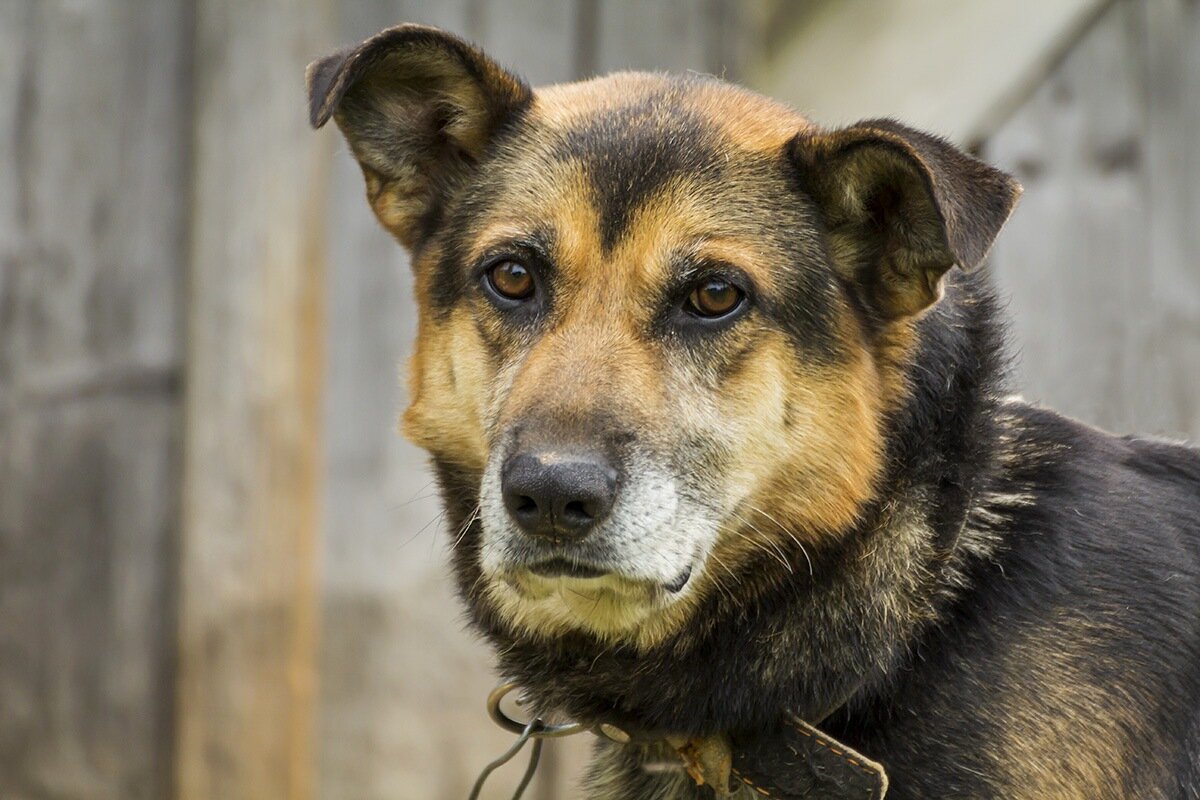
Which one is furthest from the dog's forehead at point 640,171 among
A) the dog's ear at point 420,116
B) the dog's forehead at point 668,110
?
the dog's ear at point 420,116

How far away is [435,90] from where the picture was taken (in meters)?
3.46

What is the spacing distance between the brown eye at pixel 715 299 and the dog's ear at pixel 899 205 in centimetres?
25

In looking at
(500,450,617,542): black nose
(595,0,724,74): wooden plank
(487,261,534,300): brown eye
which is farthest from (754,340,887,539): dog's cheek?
(595,0,724,74): wooden plank

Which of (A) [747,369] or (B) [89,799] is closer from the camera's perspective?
(A) [747,369]

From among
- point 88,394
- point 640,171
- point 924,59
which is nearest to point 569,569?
point 640,171

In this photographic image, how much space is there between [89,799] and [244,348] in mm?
1841

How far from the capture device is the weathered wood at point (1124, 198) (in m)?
5.00

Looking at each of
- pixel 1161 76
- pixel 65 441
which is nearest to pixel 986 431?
pixel 1161 76

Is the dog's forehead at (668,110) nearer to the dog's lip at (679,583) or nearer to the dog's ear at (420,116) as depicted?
the dog's ear at (420,116)

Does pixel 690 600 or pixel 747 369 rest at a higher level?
pixel 747 369

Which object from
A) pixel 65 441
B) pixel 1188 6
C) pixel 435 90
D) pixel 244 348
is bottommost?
pixel 65 441

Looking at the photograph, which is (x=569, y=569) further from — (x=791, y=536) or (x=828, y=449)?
(x=828, y=449)

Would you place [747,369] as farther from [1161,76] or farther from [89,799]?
[89,799]

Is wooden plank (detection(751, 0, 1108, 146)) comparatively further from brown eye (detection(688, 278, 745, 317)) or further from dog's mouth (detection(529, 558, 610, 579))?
dog's mouth (detection(529, 558, 610, 579))
